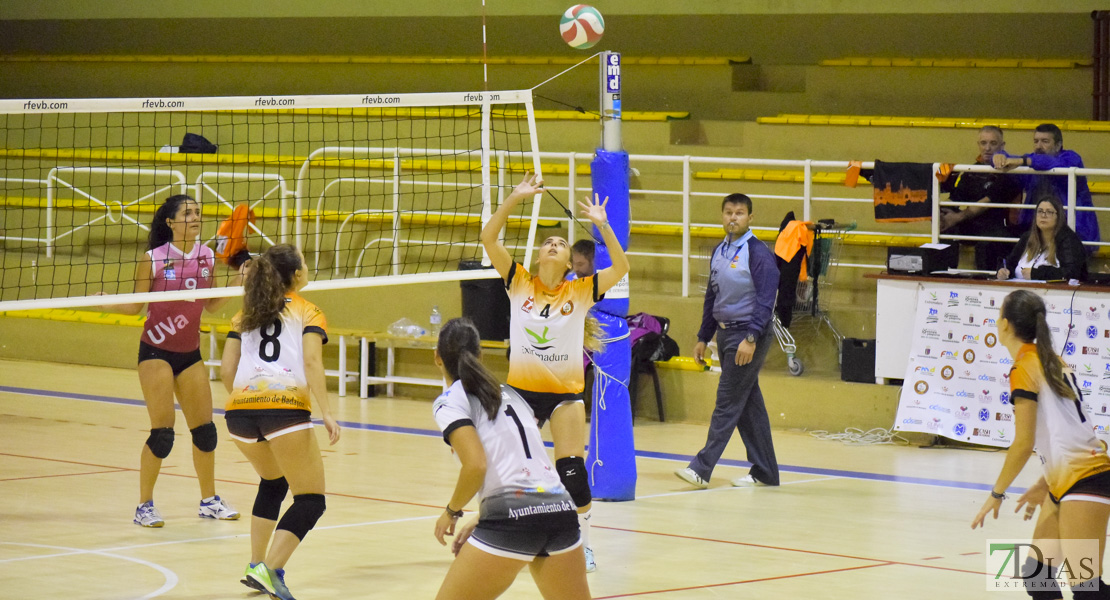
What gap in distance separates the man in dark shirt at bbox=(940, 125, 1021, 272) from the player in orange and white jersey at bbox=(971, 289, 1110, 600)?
245 inches

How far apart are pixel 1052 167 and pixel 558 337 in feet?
19.6

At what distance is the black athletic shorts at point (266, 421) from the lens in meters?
6.45

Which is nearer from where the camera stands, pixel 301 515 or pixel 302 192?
pixel 301 515

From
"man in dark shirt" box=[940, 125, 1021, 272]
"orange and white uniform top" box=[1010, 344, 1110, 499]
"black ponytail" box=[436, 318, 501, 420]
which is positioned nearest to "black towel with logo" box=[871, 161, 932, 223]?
"man in dark shirt" box=[940, 125, 1021, 272]

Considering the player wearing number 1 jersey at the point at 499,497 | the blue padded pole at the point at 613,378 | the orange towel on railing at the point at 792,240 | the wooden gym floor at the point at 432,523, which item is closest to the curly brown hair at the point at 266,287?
the wooden gym floor at the point at 432,523

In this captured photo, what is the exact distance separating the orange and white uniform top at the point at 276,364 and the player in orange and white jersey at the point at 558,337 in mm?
951

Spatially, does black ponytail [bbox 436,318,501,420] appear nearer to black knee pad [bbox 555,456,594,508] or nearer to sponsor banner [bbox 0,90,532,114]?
black knee pad [bbox 555,456,594,508]

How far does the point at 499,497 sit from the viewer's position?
4.86 meters

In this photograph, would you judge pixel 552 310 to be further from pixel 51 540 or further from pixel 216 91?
pixel 216 91

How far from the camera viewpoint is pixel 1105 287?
10375 mm

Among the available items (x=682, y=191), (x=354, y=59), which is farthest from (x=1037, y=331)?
(x=354, y=59)

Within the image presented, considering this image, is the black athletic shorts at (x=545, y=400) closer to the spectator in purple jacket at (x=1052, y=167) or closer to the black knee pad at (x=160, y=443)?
the black knee pad at (x=160, y=443)

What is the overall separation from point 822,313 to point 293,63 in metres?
9.64

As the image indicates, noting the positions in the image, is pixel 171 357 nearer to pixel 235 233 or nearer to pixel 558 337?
pixel 558 337
